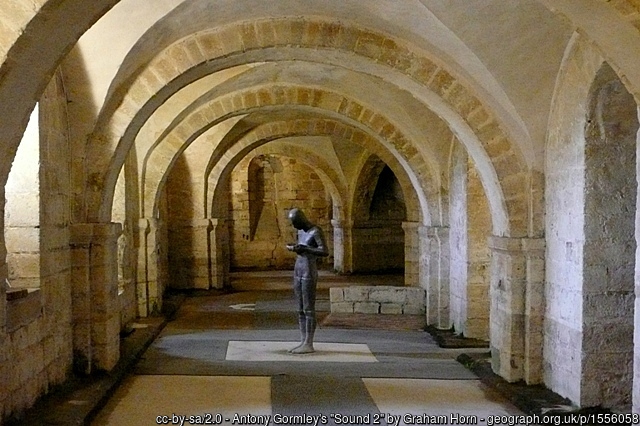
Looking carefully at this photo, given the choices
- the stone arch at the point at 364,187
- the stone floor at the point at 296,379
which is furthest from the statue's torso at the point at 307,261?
the stone arch at the point at 364,187

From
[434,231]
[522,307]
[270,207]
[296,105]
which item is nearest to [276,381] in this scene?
[522,307]

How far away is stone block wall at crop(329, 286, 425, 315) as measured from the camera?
10578 millimetres

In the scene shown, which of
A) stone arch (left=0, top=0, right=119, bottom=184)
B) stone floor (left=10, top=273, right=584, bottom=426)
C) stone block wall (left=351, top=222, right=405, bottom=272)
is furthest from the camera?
stone block wall (left=351, top=222, right=405, bottom=272)

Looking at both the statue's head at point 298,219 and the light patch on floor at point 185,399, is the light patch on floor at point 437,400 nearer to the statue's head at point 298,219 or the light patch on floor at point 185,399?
the light patch on floor at point 185,399

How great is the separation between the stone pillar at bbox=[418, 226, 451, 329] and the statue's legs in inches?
92.7

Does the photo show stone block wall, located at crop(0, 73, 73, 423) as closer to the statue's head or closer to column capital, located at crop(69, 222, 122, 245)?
column capital, located at crop(69, 222, 122, 245)

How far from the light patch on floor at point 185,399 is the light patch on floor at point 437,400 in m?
0.94

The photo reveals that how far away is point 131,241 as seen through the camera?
9695mm

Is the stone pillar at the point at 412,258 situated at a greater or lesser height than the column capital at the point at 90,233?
lesser

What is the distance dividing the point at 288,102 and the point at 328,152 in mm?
6313

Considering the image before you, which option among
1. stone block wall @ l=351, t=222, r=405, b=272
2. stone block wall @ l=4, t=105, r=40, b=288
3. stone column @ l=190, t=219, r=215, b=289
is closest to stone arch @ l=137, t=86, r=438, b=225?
stone column @ l=190, t=219, r=215, b=289

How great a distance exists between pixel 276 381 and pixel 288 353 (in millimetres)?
1329

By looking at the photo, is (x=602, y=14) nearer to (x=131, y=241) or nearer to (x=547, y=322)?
(x=547, y=322)

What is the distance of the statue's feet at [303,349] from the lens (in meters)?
7.74
